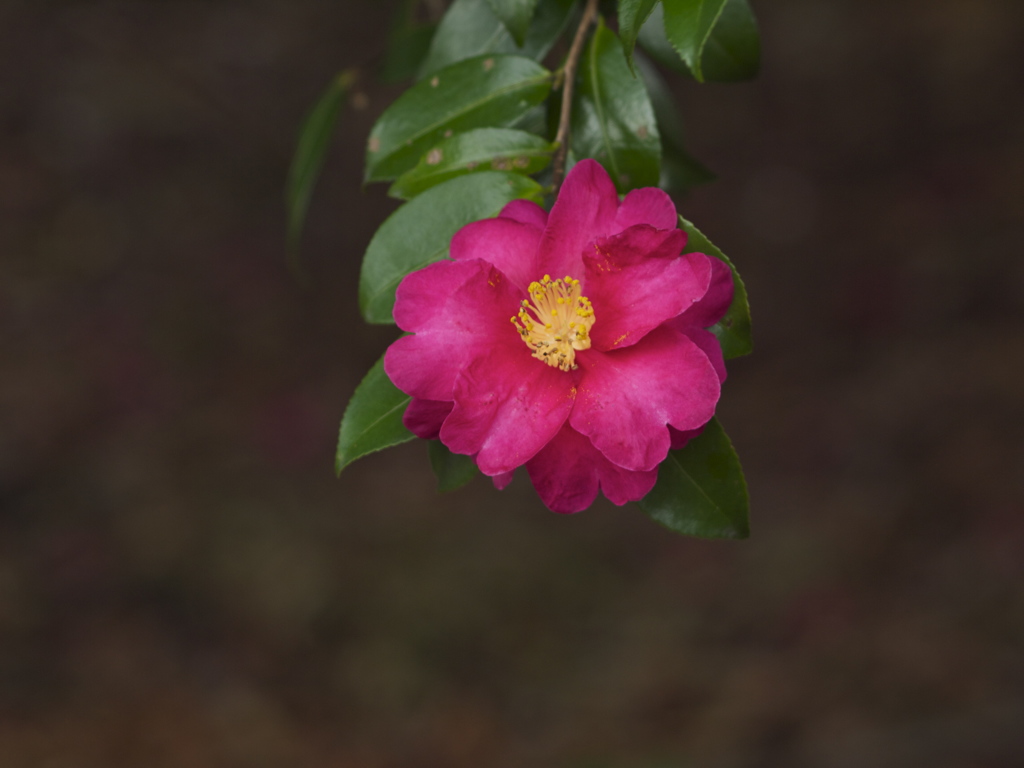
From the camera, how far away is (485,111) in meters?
0.87

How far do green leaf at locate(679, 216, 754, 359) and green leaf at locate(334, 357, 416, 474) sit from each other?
28cm

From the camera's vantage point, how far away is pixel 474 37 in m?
0.98

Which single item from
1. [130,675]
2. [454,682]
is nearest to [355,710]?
[454,682]

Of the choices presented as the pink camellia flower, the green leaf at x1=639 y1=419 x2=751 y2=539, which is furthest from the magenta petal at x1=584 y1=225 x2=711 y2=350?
the green leaf at x1=639 y1=419 x2=751 y2=539

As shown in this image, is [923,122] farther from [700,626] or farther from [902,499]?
[700,626]

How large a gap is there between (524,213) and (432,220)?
94 millimetres

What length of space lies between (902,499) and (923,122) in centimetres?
133

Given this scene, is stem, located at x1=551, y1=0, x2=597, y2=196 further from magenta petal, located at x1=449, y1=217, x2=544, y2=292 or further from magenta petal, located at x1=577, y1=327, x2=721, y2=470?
magenta petal, located at x1=577, y1=327, x2=721, y2=470

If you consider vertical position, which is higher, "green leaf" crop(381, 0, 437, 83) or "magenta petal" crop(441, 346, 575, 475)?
"green leaf" crop(381, 0, 437, 83)

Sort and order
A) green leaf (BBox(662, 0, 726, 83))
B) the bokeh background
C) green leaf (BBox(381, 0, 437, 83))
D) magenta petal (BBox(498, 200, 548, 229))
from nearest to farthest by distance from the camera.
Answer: green leaf (BBox(662, 0, 726, 83))
magenta petal (BBox(498, 200, 548, 229))
green leaf (BBox(381, 0, 437, 83))
the bokeh background

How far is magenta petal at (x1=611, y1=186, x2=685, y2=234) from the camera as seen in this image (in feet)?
2.23

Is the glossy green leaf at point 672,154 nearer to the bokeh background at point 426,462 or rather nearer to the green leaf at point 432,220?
the green leaf at point 432,220

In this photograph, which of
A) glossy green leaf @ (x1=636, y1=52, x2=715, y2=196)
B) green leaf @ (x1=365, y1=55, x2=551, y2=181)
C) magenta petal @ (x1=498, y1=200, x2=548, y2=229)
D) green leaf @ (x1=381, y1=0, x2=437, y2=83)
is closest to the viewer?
magenta petal @ (x1=498, y1=200, x2=548, y2=229)

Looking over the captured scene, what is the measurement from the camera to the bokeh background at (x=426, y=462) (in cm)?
258
